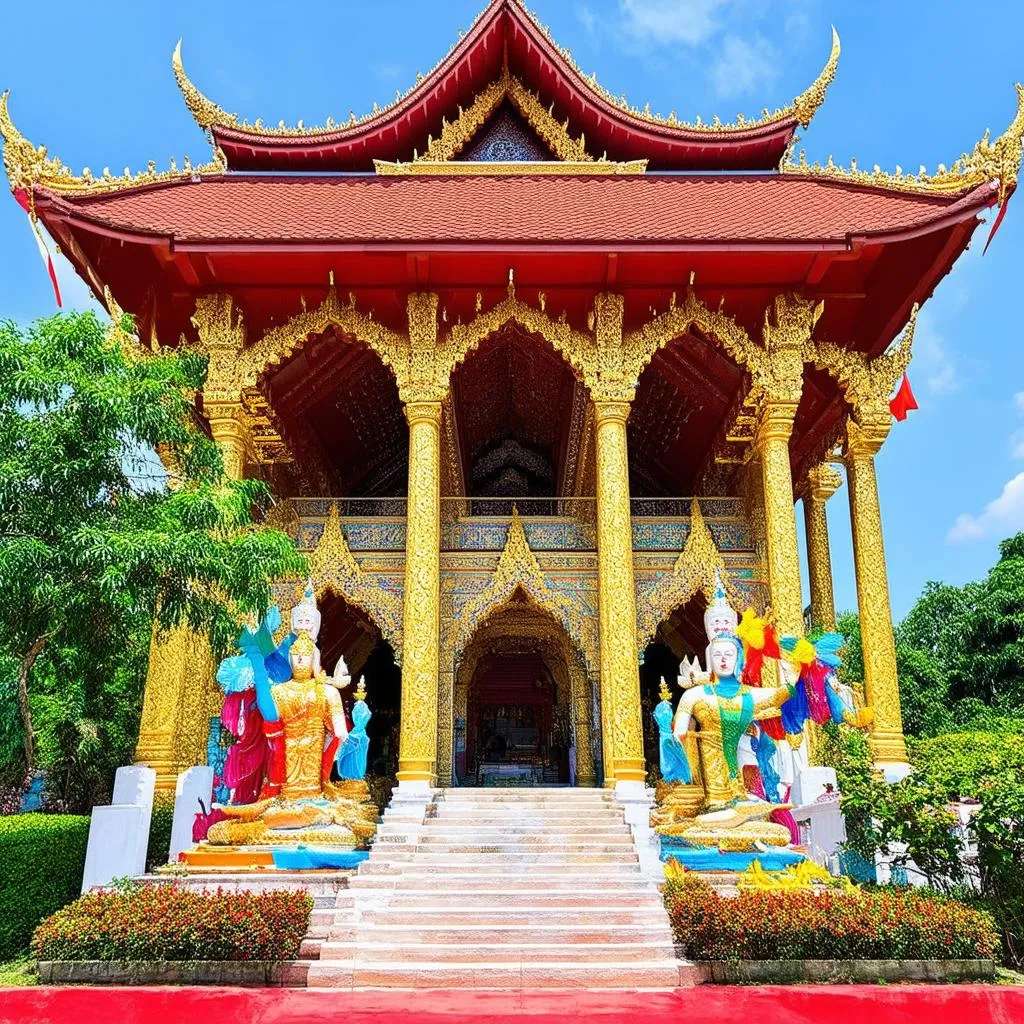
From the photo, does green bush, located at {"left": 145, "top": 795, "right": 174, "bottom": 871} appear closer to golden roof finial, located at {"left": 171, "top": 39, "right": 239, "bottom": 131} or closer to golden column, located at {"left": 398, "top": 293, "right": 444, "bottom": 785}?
golden column, located at {"left": 398, "top": 293, "right": 444, "bottom": 785}

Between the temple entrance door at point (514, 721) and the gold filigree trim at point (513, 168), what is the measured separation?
278 inches

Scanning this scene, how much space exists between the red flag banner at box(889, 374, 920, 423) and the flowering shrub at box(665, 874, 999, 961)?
6.55 m

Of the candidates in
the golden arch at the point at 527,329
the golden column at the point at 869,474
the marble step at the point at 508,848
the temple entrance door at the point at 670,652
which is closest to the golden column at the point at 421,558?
the golden arch at the point at 527,329

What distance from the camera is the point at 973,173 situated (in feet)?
30.5

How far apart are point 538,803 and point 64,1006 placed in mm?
→ 4212

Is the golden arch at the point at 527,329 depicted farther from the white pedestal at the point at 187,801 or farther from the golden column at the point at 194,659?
the white pedestal at the point at 187,801

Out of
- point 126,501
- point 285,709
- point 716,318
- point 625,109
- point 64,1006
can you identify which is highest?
point 625,109

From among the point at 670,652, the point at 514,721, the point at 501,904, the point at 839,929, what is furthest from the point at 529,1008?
the point at 514,721

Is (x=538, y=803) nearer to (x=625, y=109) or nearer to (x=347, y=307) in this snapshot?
(x=347, y=307)

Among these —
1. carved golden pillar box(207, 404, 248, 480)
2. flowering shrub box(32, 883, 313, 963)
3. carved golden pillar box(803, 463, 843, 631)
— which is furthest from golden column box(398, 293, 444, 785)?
carved golden pillar box(803, 463, 843, 631)

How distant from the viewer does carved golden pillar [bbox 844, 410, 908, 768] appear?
8875 mm

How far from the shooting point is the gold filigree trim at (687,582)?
32.9 ft

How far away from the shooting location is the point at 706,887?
5664 millimetres

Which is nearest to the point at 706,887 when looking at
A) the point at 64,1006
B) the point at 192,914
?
the point at 192,914
